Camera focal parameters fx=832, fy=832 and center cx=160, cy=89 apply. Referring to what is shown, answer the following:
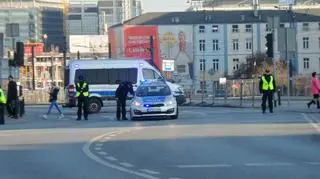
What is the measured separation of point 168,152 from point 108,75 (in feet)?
78.5

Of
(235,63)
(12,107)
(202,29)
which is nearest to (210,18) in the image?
(202,29)

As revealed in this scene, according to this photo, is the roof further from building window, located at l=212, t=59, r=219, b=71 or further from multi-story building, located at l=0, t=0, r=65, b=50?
multi-story building, located at l=0, t=0, r=65, b=50

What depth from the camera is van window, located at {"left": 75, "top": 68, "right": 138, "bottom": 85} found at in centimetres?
4128

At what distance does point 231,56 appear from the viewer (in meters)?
122

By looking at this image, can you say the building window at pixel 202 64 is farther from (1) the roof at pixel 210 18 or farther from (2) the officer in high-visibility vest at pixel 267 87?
(2) the officer in high-visibility vest at pixel 267 87

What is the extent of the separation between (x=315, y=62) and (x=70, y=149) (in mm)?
102321

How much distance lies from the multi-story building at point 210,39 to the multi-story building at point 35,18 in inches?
983

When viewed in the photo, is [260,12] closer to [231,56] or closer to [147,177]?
[231,56]

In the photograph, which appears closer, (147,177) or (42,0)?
(147,177)

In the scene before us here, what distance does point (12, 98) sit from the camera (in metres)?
36.4

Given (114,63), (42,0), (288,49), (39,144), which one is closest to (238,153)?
(39,144)

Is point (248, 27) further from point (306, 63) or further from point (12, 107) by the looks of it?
point (12, 107)

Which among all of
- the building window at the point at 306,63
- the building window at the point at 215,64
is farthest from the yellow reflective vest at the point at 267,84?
the building window at the point at 215,64

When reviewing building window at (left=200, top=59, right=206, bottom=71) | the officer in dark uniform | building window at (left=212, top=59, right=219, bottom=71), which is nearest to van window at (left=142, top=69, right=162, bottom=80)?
the officer in dark uniform
